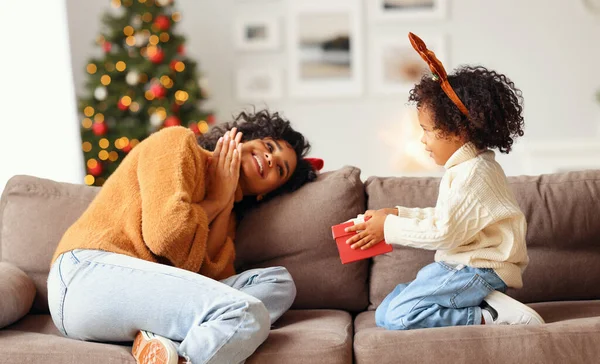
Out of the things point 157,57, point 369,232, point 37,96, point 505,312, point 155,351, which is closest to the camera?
point 155,351

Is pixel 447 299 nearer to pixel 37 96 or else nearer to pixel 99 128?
pixel 37 96

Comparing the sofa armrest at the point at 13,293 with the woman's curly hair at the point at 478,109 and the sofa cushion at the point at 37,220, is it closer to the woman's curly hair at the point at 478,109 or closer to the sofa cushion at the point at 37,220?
the sofa cushion at the point at 37,220

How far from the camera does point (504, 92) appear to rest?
221cm

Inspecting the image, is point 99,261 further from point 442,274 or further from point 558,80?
point 558,80

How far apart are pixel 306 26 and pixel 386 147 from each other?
103 cm

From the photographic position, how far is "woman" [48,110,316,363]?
2062 millimetres

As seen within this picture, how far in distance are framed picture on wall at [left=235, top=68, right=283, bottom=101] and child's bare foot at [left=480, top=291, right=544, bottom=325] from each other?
11.9ft

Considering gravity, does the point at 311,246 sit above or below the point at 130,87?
below

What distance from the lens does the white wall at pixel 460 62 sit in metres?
5.49

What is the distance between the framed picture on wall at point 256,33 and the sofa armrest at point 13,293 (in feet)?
11.1

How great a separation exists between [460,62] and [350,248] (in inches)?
137

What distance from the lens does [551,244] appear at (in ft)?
8.45

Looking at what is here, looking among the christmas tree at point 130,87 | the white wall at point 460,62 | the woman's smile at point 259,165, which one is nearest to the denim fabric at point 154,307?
the woman's smile at point 259,165

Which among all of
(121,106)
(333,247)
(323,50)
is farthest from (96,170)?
(333,247)
